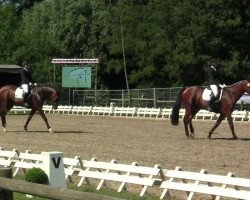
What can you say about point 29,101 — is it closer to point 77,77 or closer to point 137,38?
point 77,77

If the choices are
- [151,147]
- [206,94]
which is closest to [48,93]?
[206,94]

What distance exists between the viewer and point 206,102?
1041 inches

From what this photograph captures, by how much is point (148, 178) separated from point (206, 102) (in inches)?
513

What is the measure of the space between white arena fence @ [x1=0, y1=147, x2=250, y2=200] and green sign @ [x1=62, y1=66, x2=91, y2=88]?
42063 millimetres

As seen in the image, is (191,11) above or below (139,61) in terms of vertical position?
above

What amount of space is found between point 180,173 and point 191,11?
4667 cm

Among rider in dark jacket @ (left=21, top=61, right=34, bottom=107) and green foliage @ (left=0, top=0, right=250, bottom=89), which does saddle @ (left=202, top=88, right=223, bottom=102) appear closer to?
rider in dark jacket @ (left=21, top=61, right=34, bottom=107)

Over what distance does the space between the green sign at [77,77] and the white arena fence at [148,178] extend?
138 feet

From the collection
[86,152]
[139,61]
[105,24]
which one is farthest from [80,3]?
[86,152]

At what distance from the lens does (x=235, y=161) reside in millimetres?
18406

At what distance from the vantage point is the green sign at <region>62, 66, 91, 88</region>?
2336 inches

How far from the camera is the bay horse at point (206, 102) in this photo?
26109 mm

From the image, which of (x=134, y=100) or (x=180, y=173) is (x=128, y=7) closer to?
(x=134, y=100)

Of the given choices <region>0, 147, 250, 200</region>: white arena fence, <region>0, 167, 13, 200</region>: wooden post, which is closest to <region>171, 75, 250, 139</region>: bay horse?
<region>0, 147, 250, 200</region>: white arena fence
